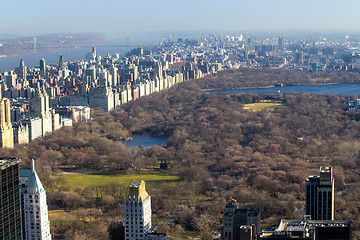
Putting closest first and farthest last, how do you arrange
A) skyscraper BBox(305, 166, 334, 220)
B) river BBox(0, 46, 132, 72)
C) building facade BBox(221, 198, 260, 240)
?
1. building facade BBox(221, 198, 260, 240)
2. skyscraper BBox(305, 166, 334, 220)
3. river BBox(0, 46, 132, 72)

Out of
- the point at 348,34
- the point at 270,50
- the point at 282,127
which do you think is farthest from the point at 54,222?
the point at 348,34

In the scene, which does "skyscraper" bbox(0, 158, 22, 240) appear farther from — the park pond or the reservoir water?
the reservoir water

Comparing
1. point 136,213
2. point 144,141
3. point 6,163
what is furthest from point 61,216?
point 144,141

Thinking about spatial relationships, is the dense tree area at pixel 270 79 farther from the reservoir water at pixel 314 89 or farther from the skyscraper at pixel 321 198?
the skyscraper at pixel 321 198

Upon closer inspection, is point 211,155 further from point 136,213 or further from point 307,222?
point 307,222

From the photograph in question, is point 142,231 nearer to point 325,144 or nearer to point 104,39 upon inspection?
point 325,144

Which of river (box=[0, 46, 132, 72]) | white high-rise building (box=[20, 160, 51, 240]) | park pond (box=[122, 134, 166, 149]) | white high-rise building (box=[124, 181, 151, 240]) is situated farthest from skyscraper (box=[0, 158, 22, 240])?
river (box=[0, 46, 132, 72])
